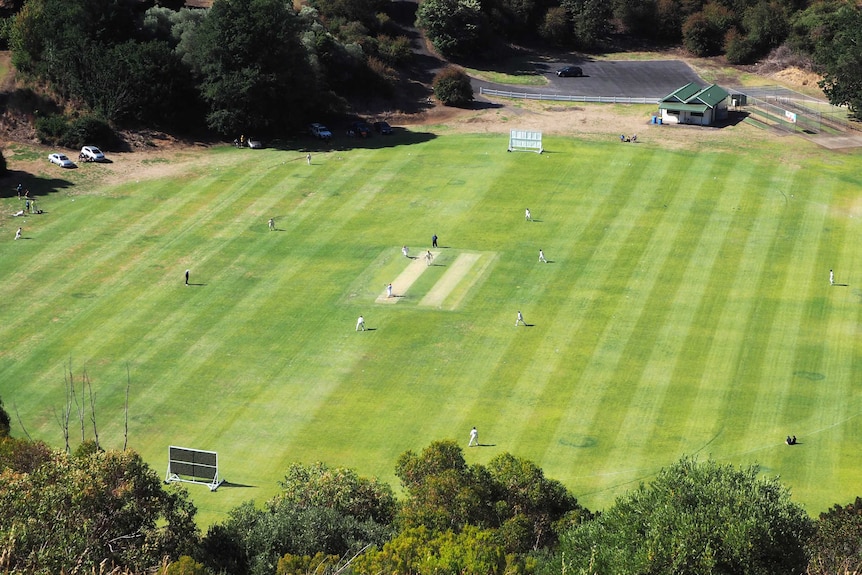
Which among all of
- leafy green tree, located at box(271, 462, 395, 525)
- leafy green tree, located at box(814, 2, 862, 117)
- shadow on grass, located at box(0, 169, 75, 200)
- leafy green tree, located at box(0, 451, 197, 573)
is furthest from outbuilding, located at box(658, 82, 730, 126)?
leafy green tree, located at box(0, 451, 197, 573)

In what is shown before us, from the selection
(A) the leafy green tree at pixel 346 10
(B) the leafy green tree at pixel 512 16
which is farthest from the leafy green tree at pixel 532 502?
(B) the leafy green tree at pixel 512 16

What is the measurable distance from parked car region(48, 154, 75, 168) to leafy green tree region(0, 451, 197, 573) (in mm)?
73665

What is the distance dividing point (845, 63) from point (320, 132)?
2268 inches

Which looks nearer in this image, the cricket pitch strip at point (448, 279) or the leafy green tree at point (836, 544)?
the leafy green tree at point (836, 544)

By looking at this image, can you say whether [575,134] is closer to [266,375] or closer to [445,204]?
[445,204]

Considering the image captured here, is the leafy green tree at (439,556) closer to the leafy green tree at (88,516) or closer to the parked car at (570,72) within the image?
the leafy green tree at (88,516)

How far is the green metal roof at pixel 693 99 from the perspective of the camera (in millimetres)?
134375

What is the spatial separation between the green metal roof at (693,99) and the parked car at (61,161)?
63.4 meters

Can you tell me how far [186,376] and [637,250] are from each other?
41.1 m

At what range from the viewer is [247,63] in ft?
423

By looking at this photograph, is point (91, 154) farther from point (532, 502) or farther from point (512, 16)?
point (532, 502)

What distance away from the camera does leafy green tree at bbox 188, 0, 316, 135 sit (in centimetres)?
12781

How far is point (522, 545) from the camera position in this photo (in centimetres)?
5494

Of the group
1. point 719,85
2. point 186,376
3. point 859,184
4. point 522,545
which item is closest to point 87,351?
point 186,376
